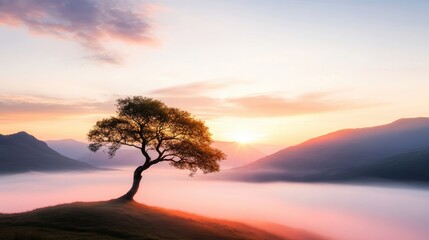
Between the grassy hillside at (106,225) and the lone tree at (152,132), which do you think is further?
the lone tree at (152,132)

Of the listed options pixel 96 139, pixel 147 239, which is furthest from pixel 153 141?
pixel 147 239

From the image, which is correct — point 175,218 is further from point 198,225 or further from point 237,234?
point 237,234

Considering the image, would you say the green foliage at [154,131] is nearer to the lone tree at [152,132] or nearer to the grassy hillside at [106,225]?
the lone tree at [152,132]

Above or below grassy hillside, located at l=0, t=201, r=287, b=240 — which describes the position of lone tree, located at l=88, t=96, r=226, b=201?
above

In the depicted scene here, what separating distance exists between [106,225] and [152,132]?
83.8ft

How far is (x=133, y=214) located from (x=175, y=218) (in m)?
9.02

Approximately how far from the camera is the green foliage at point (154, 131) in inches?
2795

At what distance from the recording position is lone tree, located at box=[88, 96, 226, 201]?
70875 mm

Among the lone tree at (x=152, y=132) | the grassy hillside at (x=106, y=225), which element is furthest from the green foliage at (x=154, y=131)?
the grassy hillside at (x=106, y=225)

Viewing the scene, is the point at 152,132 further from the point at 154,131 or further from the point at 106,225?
the point at 106,225

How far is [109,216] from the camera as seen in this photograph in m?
52.8

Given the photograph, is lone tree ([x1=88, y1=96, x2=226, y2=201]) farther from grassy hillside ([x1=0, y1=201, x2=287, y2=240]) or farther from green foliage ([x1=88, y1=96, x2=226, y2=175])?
grassy hillside ([x1=0, y1=201, x2=287, y2=240])

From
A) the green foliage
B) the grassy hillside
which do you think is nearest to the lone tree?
the green foliage

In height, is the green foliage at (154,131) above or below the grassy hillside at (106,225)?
above
